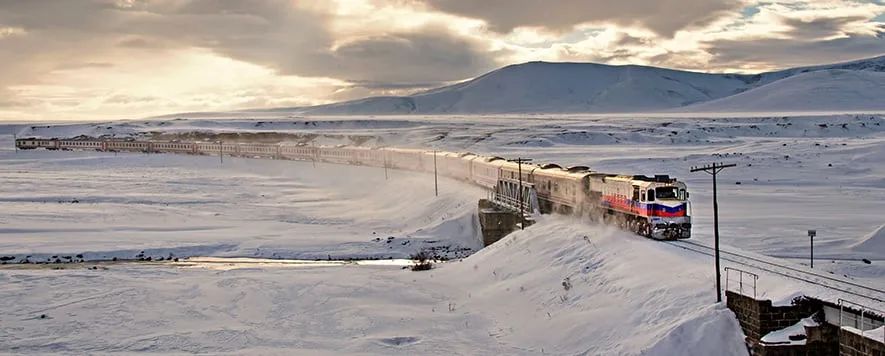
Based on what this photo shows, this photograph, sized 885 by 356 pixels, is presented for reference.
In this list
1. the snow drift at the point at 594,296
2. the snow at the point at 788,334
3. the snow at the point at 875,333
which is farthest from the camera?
the snow drift at the point at 594,296

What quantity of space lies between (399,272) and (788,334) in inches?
825

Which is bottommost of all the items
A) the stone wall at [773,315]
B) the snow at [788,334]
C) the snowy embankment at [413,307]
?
the snowy embankment at [413,307]

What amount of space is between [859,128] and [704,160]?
66078mm

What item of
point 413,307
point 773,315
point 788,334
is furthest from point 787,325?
point 413,307

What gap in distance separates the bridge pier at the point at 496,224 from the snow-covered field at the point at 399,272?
208 cm

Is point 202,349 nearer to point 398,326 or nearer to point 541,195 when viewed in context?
point 398,326

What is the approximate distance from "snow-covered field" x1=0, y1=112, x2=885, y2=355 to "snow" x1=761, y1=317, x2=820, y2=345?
934mm

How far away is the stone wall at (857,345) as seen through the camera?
1642 cm

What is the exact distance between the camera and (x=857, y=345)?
56.5 ft

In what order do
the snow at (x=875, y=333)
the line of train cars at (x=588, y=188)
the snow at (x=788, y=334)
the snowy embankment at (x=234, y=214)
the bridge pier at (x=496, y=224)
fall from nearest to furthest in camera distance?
the snow at (x=875, y=333) → the snow at (x=788, y=334) → the line of train cars at (x=588, y=188) → the bridge pier at (x=496, y=224) → the snowy embankment at (x=234, y=214)

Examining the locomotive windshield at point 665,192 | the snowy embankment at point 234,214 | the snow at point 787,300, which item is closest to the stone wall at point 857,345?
the snow at point 787,300

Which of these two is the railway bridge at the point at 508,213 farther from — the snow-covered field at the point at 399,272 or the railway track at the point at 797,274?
the railway track at the point at 797,274

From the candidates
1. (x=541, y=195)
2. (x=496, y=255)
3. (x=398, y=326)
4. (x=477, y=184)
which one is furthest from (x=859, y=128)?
(x=398, y=326)

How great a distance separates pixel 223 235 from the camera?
4978 centimetres
